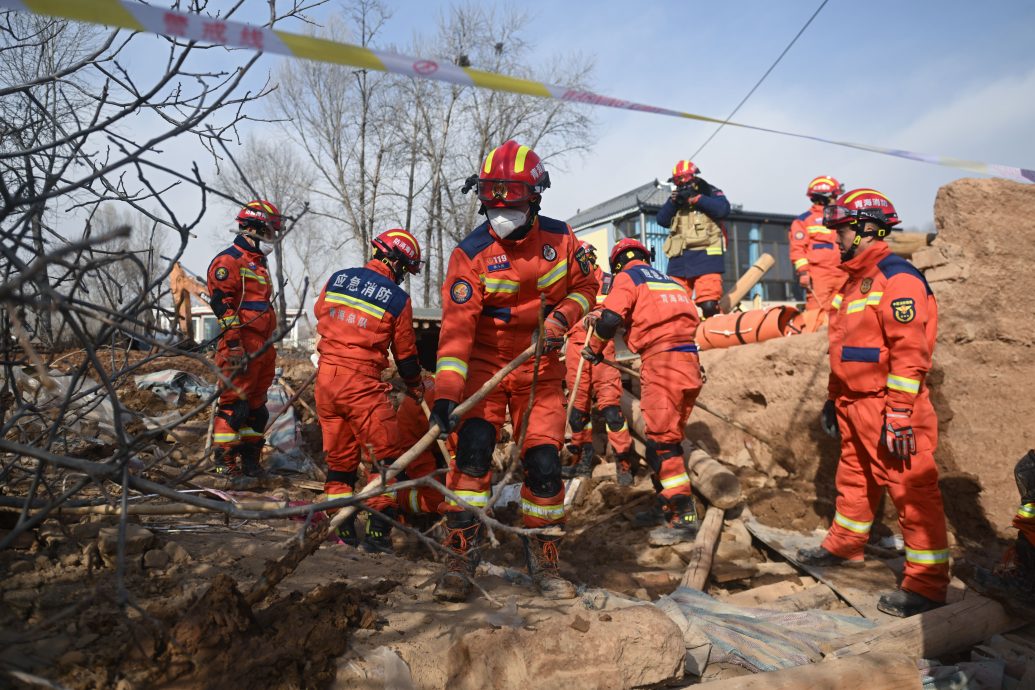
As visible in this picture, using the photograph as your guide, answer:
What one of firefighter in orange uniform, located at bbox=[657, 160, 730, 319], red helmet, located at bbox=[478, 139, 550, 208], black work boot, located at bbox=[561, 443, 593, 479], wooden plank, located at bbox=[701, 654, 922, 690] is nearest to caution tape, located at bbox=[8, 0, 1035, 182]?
red helmet, located at bbox=[478, 139, 550, 208]

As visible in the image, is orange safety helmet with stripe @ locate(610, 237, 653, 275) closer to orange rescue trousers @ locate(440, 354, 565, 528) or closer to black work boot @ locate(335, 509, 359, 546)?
orange rescue trousers @ locate(440, 354, 565, 528)

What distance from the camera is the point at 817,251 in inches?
310

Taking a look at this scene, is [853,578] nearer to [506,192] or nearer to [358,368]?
[506,192]

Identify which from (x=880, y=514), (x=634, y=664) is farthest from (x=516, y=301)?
(x=880, y=514)

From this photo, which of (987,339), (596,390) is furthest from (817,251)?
(596,390)

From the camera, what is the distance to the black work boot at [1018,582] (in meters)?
3.56

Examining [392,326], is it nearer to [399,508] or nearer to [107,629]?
[399,508]

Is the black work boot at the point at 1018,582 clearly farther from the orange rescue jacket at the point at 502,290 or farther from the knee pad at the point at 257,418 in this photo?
the knee pad at the point at 257,418

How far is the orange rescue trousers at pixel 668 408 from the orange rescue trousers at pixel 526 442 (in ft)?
5.71

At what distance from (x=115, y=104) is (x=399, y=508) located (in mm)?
3233

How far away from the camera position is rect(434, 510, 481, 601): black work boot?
9.44 feet

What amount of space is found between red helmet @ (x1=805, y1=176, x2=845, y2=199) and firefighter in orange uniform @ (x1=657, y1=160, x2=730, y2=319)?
3.41ft

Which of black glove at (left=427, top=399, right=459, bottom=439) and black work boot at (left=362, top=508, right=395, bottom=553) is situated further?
black work boot at (left=362, top=508, right=395, bottom=553)

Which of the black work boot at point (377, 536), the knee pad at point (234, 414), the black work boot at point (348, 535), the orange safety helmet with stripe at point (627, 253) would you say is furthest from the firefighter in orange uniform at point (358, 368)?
the orange safety helmet with stripe at point (627, 253)
